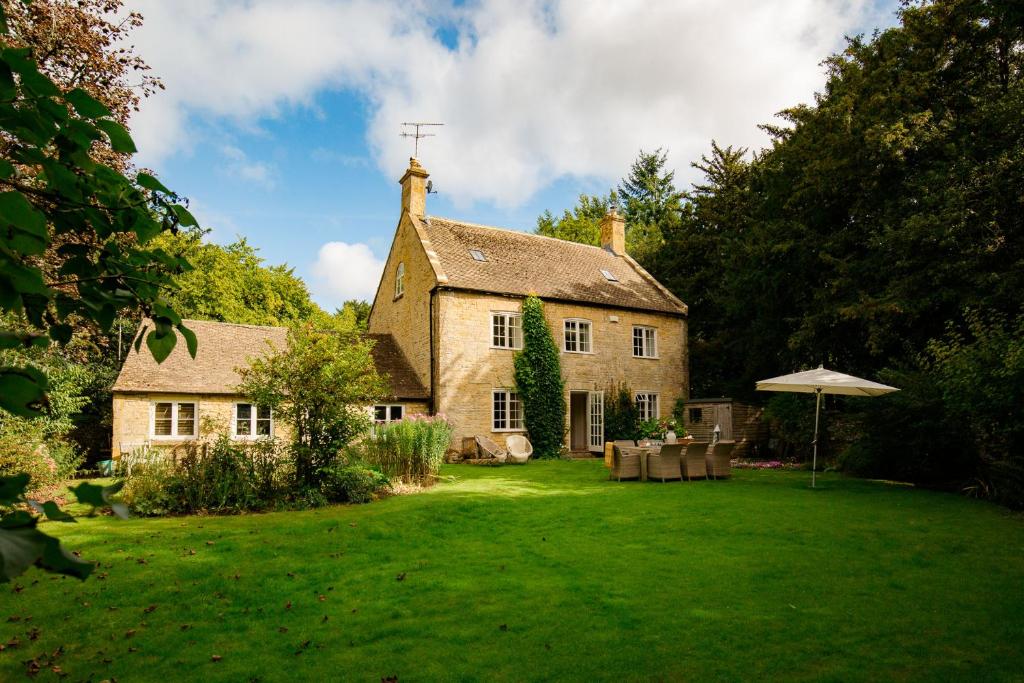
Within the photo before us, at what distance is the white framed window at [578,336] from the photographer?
81.0 feet

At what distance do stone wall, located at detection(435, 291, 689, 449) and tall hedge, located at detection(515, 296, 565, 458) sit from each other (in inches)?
19.8

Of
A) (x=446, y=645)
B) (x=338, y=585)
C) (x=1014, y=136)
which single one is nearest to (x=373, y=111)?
(x=338, y=585)

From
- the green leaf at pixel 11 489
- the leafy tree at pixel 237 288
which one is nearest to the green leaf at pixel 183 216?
the green leaf at pixel 11 489

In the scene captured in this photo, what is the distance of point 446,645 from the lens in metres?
5.14

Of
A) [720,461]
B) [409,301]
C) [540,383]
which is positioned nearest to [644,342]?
[540,383]

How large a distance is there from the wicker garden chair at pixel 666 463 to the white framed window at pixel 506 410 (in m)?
8.50

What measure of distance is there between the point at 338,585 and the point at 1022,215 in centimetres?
1992

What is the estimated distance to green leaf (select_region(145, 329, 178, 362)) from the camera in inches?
70.5

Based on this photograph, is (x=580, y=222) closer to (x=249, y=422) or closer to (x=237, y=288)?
(x=237, y=288)

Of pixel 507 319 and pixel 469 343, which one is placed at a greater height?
pixel 507 319

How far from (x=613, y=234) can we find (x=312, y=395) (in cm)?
2187

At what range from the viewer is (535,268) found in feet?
84.6

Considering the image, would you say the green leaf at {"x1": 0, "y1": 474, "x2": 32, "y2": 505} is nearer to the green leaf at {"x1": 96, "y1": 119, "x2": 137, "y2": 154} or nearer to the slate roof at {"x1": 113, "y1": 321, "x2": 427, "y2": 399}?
the green leaf at {"x1": 96, "y1": 119, "x2": 137, "y2": 154}

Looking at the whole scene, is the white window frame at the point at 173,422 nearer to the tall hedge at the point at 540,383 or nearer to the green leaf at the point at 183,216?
the tall hedge at the point at 540,383
